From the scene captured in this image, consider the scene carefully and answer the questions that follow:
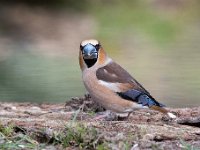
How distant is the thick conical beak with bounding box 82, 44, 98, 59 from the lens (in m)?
7.07

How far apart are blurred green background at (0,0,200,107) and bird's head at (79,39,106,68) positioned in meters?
2.71

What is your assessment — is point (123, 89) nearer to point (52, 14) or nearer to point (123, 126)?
point (123, 126)

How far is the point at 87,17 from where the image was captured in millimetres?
25984

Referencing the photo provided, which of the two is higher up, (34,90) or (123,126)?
(34,90)

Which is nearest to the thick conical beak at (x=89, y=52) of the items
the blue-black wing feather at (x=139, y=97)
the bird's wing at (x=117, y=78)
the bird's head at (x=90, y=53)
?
the bird's head at (x=90, y=53)

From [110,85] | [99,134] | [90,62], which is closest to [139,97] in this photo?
[110,85]

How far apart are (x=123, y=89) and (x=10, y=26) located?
17.8 m

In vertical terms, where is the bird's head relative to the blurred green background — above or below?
below

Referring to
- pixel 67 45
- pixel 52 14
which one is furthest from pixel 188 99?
pixel 52 14

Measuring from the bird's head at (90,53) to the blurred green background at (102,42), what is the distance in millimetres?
2713

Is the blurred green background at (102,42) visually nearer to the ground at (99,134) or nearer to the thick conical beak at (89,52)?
the thick conical beak at (89,52)

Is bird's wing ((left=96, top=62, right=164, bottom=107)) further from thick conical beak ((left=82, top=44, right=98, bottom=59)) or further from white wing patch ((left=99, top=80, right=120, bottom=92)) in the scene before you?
thick conical beak ((left=82, top=44, right=98, bottom=59))

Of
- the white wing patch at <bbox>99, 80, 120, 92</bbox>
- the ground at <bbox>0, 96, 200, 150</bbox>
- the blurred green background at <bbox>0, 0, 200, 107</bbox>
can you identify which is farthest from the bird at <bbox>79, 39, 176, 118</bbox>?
the blurred green background at <bbox>0, 0, 200, 107</bbox>

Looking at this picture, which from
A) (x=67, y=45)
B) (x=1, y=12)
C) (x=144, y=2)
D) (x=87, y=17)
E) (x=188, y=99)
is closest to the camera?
(x=188, y=99)
